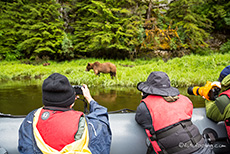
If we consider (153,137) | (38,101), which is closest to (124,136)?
(153,137)

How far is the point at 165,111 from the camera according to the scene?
5.78ft

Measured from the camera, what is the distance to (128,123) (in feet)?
7.46

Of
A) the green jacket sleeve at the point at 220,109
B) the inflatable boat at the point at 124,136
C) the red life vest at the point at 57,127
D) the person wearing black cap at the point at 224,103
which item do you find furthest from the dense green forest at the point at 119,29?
the red life vest at the point at 57,127

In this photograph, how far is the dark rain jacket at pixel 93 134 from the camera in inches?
54.9

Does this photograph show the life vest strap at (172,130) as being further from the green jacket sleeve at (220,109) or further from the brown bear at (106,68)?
the brown bear at (106,68)

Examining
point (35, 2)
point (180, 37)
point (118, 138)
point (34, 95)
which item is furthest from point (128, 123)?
point (35, 2)

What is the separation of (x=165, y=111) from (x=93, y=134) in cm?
75

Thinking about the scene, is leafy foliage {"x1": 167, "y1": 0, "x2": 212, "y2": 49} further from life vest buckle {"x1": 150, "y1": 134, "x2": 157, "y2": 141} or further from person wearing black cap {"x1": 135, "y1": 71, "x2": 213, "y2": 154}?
life vest buckle {"x1": 150, "y1": 134, "x2": 157, "y2": 141}

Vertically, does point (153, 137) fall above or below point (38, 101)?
above

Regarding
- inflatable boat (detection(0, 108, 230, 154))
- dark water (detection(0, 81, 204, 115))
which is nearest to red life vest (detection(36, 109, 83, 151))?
inflatable boat (detection(0, 108, 230, 154))

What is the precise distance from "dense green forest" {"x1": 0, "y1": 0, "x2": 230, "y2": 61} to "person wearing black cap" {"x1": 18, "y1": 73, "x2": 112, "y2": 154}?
43.3ft

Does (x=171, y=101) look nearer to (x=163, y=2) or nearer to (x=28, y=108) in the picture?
(x=28, y=108)

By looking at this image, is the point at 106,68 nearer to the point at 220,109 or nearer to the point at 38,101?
the point at 38,101

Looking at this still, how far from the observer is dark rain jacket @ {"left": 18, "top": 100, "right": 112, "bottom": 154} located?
139 cm
